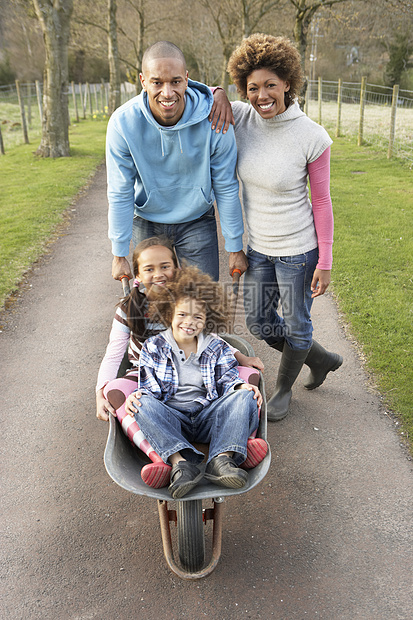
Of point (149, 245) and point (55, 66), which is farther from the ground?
point (55, 66)

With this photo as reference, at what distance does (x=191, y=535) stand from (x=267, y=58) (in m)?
2.26

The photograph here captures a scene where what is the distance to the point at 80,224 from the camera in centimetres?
818

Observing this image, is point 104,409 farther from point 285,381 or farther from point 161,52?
point 161,52

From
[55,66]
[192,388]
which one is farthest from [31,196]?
[192,388]

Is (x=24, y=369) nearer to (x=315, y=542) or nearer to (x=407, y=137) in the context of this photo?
(x=315, y=542)

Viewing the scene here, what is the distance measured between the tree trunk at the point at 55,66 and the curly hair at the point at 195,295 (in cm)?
1085

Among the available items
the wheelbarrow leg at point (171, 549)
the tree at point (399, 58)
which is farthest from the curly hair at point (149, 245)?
the tree at point (399, 58)

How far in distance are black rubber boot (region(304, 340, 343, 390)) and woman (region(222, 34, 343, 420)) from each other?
257 mm

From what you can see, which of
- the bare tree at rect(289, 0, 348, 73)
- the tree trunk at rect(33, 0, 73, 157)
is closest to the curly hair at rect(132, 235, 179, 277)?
the tree trunk at rect(33, 0, 73, 157)

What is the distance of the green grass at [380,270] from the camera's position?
4.06 m

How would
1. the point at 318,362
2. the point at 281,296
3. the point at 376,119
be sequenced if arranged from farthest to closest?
the point at 376,119, the point at 318,362, the point at 281,296

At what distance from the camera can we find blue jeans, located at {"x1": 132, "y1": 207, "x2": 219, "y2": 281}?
318cm

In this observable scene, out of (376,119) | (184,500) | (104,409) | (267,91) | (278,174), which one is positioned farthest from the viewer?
(376,119)

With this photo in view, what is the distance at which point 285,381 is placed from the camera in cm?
358
